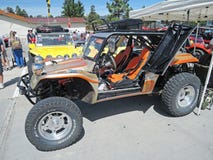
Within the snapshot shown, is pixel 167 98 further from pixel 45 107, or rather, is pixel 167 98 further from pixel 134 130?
pixel 45 107

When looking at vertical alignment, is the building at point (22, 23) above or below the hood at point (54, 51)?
above

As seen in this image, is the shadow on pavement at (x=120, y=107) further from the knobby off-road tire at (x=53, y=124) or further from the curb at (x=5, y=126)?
the curb at (x=5, y=126)

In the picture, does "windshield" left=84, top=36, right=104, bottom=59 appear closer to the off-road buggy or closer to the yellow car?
the off-road buggy

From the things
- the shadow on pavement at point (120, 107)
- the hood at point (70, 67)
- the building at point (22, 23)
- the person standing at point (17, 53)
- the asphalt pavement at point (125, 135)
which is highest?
the building at point (22, 23)

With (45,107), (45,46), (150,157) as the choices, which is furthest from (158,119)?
(45,46)

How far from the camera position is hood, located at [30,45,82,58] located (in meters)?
6.84

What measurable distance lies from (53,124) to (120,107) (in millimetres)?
1828

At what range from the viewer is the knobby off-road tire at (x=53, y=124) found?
2829 mm

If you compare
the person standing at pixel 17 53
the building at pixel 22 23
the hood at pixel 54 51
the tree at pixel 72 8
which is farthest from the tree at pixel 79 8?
the hood at pixel 54 51

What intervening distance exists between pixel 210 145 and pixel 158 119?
3.49 ft

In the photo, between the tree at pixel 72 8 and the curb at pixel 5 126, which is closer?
the curb at pixel 5 126

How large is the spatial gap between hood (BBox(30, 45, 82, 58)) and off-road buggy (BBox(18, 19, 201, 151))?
2993 mm

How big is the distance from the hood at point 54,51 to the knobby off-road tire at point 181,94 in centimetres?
388

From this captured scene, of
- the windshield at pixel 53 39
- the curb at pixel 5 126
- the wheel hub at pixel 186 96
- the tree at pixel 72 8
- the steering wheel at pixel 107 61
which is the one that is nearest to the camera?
the curb at pixel 5 126
